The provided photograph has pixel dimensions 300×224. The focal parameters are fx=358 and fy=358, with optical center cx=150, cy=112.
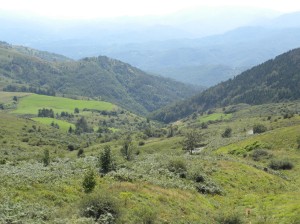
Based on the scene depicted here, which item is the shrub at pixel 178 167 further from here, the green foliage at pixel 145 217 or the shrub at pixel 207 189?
the green foliage at pixel 145 217

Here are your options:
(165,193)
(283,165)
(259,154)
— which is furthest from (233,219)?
(259,154)

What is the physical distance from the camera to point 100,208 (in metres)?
24.3

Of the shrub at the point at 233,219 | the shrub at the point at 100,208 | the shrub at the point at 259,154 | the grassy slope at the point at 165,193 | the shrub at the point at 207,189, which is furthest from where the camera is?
the shrub at the point at 259,154

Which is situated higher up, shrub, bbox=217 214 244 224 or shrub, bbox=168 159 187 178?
shrub, bbox=168 159 187 178

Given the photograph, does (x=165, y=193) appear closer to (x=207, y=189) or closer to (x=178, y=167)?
(x=207, y=189)

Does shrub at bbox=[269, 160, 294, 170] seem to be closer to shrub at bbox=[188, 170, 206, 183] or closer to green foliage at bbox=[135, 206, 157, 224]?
shrub at bbox=[188, 170, 206, 183]

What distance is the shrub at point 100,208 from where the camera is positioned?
77.9 ft

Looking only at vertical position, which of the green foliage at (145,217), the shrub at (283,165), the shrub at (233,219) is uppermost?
the green foliage at (145,217)

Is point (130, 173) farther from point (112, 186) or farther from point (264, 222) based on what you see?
point (264, 222)

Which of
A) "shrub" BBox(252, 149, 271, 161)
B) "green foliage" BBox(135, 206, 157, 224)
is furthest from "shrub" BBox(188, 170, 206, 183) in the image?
"shrub" BBox(252, 149, 271, 161)

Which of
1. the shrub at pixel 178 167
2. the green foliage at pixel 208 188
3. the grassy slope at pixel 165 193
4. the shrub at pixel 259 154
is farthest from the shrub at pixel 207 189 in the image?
the shrub at pixel 259 154

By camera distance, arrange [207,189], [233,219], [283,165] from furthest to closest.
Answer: [283,165], [207,189], [233,219]

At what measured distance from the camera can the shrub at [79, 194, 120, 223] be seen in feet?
77.9

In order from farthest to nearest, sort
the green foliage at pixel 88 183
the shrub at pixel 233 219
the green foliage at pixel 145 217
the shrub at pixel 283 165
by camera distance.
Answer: the shrub at pixel 283 165
the green foliage at pixel 88 183
the shrub at pixel 233 219
the green foliage at pixel 145 217
